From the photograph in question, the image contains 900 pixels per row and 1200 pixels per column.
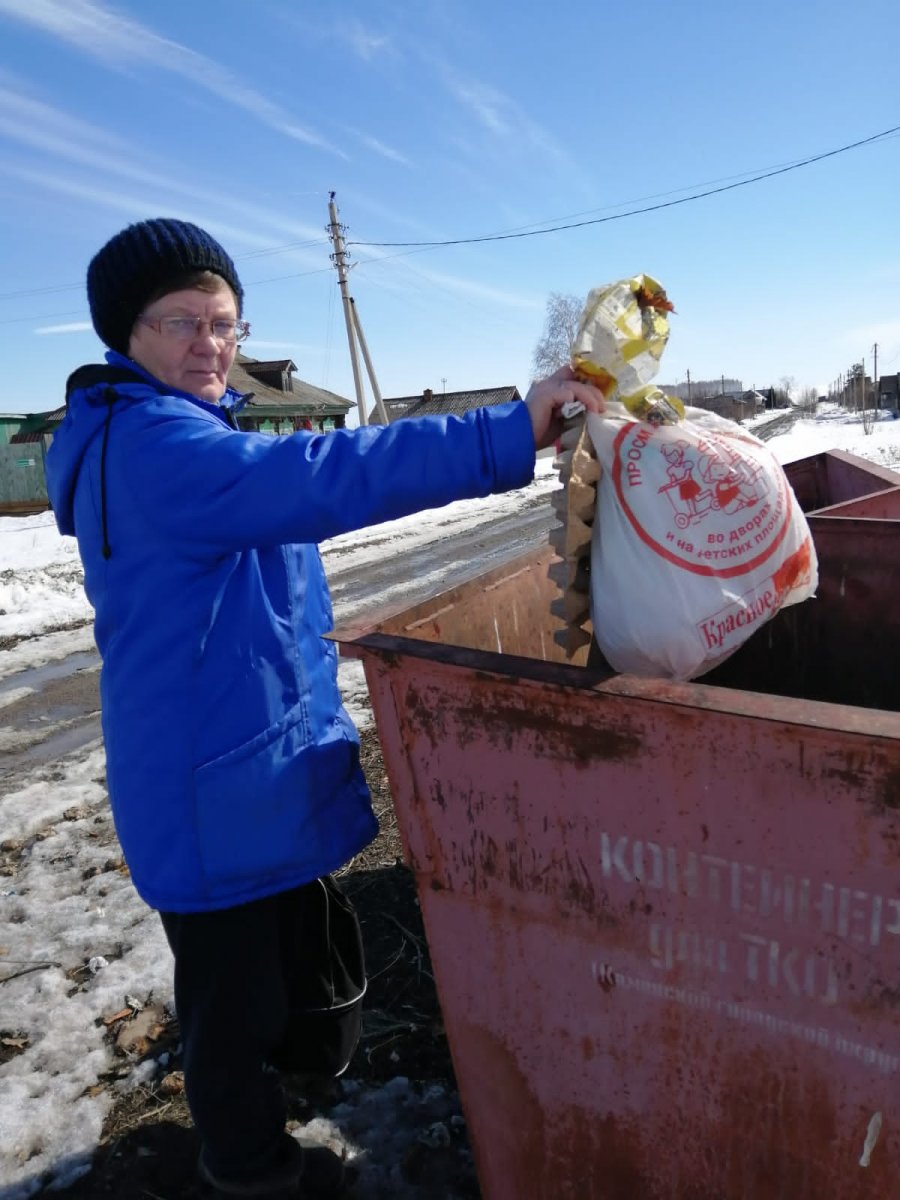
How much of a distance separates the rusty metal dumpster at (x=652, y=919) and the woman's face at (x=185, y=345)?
0.59 metres

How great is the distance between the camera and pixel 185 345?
162 cm

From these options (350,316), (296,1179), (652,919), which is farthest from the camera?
(350,316)

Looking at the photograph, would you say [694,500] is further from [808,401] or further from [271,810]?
[808,401]

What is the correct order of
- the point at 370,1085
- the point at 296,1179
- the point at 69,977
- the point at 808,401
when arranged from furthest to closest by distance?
the point at 808,401 < the point at 69,977 < the point at 370,1085 < the point at 296,1179

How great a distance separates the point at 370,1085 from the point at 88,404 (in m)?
1.84

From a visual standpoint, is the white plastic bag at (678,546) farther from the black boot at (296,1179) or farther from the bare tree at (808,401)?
the bare tree at (808,401)

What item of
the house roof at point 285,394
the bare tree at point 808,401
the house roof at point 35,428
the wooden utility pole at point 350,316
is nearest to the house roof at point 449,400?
the house roof at point 285,394

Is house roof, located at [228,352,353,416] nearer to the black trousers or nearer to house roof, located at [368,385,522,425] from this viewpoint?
house roof, located at [368,385,522,425]

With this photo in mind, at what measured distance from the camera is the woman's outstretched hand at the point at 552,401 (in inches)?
54.0

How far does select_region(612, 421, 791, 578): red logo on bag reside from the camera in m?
1.32

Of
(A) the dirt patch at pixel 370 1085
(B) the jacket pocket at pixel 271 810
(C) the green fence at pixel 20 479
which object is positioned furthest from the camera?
(C) the green fence at pixel 20 479

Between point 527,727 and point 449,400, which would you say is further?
point 449,400

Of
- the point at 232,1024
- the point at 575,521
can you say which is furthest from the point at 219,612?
the point at 232,1024

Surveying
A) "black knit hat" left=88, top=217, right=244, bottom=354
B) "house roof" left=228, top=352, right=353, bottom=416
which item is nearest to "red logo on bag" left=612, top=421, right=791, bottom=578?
"black knit hat" left=88, top=217, right=244, bottom=354
